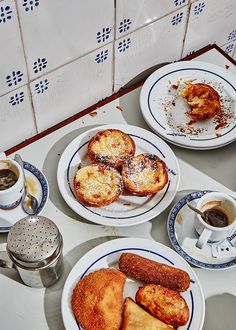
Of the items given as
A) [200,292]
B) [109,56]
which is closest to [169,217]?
[200,292]

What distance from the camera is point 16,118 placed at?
1110mm

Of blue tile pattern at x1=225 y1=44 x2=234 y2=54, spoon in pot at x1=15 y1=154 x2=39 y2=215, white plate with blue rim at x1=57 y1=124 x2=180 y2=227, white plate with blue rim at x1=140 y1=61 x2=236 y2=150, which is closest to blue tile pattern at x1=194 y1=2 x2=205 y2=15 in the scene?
white plate with blue rim at x1=140 y1=61 x2=236 y2=150

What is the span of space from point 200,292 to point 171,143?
37 cm

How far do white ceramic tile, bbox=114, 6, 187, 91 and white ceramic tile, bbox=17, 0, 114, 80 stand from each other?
71 mm

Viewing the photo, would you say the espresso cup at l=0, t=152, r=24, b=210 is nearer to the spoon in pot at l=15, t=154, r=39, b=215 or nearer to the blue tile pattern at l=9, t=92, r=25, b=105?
A: the spoon in pot at l=15, t=154, r=39, b=215

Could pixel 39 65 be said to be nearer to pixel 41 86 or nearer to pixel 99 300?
pixel 41 86

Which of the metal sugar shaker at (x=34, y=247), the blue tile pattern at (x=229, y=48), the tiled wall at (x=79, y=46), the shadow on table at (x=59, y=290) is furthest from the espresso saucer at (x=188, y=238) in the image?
the blue tile pattern at (x=229, y=48)

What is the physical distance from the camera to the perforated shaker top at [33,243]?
901mm

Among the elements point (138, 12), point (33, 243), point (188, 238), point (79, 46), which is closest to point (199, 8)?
point (138, 12)

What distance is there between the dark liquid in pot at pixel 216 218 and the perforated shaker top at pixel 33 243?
0.30 m

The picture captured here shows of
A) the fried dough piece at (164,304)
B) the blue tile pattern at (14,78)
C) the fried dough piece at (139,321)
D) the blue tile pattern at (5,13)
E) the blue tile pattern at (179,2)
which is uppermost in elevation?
the blue tile pattern at (5,13)

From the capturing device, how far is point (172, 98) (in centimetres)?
126

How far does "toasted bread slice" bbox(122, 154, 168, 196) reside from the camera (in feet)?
Answer: 3.51

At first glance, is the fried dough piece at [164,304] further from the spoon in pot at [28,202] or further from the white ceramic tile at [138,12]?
the white ceramic tile at [138,12]
